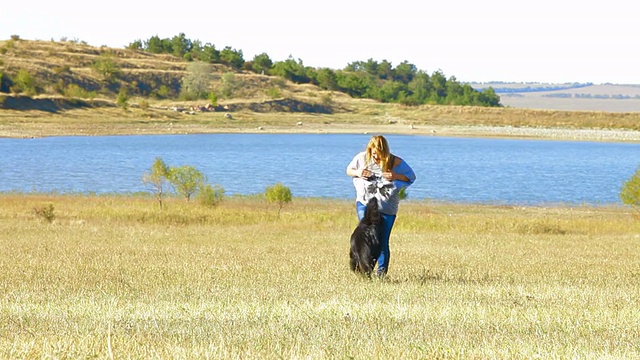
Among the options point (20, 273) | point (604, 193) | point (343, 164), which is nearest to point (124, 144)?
point (343, 164)

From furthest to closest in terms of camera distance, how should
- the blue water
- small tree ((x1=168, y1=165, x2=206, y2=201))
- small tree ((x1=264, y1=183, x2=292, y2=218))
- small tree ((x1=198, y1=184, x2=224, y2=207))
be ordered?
the blue water
small tree ((x1=168, y1=165, x2=206, y2=201))
small tree ((x1=198, y1=184, x2=224, y2=207))
small tree ((x1=264, y1=183, x2=292, y2=218))

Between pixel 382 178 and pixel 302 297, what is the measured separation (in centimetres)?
242

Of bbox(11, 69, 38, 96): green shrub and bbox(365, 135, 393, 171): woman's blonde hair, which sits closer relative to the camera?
bbox(365, 135, 393, 171): woman's blonde hair

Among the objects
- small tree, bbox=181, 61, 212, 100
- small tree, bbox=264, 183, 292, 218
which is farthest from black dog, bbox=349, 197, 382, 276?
small tree, bbox=181, 61, 212, 100

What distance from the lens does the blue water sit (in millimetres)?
49812

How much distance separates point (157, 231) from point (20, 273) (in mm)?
10688

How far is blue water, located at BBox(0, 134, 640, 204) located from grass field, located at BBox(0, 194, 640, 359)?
2697 cm

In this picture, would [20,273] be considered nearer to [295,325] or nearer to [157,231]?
[295,325]

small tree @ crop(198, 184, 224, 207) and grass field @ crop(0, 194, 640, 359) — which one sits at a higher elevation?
grass field @ crop(0, 194, 640, 359)

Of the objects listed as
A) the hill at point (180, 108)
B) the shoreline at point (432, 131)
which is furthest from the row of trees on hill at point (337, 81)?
the shoreline at point (432, 131)

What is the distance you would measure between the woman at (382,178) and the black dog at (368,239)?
9 centimetres

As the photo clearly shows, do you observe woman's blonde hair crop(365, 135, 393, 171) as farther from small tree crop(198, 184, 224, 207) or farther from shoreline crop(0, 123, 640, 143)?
shoreline crop(0, 123, 640, 143)

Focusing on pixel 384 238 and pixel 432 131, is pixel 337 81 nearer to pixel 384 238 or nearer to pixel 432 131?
pixel 432 131

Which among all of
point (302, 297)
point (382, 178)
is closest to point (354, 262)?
point (382, 178)
